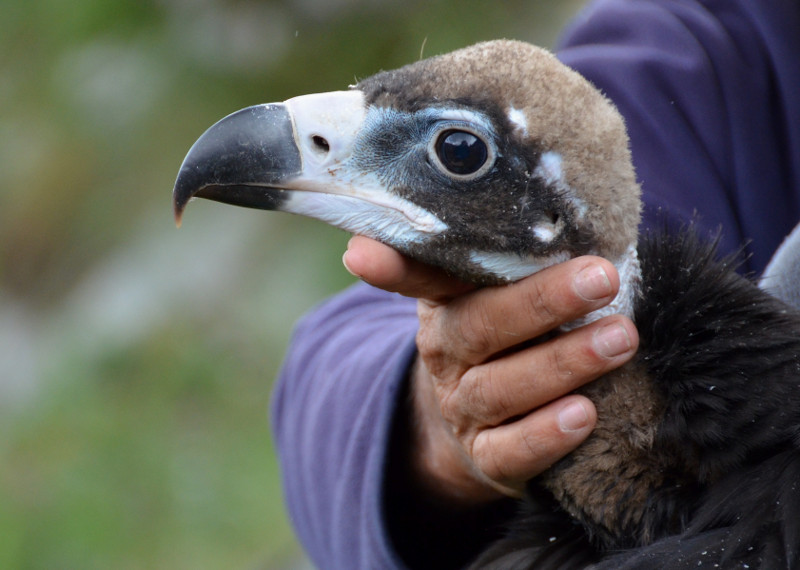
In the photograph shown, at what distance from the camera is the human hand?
157 cm

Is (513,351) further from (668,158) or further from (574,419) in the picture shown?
(668,158)

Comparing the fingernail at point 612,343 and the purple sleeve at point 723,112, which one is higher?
the purple sleeve at point 723,112

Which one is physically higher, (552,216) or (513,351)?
(552,216)

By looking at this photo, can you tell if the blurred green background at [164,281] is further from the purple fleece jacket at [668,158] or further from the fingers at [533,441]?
the fingers at [533,441]

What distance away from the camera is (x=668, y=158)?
224 cm

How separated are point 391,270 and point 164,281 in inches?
128

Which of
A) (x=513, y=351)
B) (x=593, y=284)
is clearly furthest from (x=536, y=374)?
(x=593, y=284)

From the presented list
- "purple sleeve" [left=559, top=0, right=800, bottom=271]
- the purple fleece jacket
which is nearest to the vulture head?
the purple fleece jacket

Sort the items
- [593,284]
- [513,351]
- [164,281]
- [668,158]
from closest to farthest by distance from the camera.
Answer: [593,284]
[513,351]
[668,158]
[164,281]

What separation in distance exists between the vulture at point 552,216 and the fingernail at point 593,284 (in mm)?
93

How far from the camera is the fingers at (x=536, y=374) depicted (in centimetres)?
160

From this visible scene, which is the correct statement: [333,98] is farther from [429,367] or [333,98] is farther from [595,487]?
[595,487]

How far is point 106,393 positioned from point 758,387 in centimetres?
351

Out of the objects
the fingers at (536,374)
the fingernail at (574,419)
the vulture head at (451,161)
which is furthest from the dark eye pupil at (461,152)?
the fingernail at (574,419)
